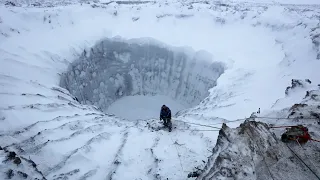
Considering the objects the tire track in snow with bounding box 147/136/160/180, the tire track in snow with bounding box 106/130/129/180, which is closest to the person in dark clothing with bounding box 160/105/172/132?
the tire track in snow with bounding box 147/136/160/180

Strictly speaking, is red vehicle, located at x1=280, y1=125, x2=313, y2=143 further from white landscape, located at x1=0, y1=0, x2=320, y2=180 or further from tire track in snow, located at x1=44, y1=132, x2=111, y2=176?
tire track in snow, located at x1=44, y1=132, x2=111, y2=176

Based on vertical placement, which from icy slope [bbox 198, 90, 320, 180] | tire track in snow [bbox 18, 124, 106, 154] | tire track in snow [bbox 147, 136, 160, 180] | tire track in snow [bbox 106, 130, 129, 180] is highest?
icy slope [bbox 198, 90, 320, 180]

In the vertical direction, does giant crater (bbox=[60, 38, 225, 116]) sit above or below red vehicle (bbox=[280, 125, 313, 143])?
below

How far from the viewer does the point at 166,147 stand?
7891 millimetres

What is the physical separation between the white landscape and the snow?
0.23 feet

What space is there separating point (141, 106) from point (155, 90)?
1.67 meters

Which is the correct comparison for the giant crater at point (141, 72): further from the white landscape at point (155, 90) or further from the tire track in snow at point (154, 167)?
the tire track in snow at point (154, 167)

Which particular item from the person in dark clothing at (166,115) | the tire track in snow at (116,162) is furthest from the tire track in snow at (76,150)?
the person in dark clothing at (166,115)

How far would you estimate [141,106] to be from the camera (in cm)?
1638

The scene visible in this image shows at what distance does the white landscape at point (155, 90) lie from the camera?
592 cm

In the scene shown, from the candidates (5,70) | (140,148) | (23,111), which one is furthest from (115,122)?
(5,70)

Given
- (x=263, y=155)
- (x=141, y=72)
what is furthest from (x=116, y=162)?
(x=141, y=72)

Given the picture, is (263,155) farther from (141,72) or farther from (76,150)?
(141,72)

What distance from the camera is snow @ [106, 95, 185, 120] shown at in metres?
15.6
